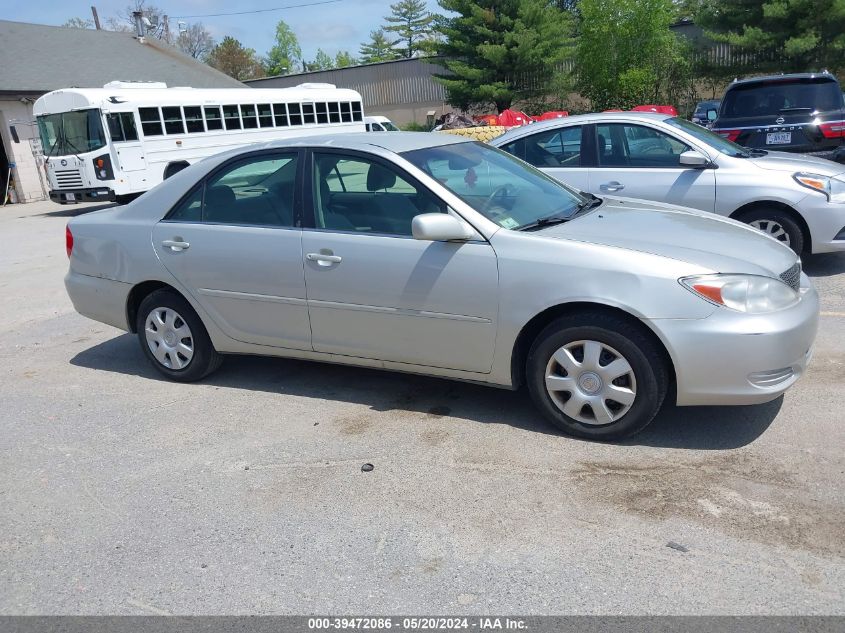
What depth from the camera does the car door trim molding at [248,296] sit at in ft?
15.8

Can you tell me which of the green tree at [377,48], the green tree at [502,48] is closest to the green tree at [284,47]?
the green tree at [377,48]

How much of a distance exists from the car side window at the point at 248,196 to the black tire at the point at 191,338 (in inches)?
22.0

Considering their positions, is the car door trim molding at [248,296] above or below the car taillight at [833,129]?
below

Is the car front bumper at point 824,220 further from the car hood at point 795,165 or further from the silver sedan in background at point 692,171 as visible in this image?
the car hood at point 795,165

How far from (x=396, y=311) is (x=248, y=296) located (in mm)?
1084

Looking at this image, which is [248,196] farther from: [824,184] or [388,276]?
[824,184]

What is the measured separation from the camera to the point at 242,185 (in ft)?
16.8

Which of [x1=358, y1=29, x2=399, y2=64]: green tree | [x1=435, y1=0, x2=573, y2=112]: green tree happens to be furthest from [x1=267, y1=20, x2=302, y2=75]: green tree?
[x1=435, y1=0, x2=573, y2=112]: green tree

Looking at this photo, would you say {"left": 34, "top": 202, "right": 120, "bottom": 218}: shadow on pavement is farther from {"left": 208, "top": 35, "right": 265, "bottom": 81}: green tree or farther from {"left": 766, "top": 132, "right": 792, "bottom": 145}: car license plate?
{"left": 208, "top": 35, "right": 265, "bottom": 81}: green tree

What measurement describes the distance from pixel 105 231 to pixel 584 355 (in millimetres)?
3564

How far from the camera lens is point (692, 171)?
23.9 feet

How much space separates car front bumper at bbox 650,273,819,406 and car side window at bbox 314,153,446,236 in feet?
4.91

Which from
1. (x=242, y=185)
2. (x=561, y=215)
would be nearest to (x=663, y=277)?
(x=561, y=215)

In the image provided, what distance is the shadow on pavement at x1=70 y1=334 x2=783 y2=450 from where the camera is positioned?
4184 mm
